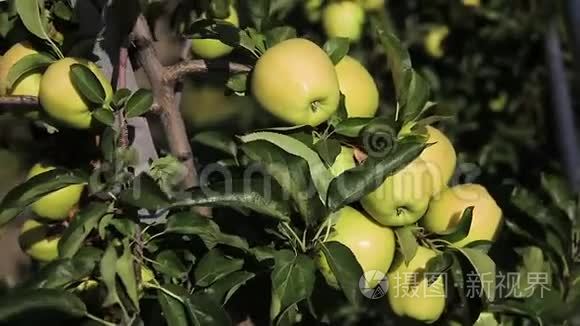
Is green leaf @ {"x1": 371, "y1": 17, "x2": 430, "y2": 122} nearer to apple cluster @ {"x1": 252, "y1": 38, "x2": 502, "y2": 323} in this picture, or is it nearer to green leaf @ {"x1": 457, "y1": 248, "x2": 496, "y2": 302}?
apple cluster @ {"x1": 252, "y1": 38, "x2": 502, "y2": 323}

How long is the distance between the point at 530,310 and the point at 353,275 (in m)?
0.25

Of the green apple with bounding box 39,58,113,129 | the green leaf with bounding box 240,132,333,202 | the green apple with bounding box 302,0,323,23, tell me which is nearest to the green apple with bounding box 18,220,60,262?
the green apple with bounding box 39,58,113,129

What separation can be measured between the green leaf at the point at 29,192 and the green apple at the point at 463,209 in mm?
377

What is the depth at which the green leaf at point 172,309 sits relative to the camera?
875 mm

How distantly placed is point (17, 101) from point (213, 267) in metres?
0.26

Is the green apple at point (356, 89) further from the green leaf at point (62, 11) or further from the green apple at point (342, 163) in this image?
the green leaf at point (62, 11)

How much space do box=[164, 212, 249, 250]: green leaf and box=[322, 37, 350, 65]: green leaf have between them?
0.23 m

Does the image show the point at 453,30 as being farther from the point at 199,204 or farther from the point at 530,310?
the point at 199,204

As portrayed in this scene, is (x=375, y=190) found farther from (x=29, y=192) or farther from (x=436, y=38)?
(x=436, y=38)

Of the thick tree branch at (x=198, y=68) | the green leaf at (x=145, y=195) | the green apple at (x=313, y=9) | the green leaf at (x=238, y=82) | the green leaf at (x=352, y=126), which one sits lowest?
the green apple at (x=313, y=9)

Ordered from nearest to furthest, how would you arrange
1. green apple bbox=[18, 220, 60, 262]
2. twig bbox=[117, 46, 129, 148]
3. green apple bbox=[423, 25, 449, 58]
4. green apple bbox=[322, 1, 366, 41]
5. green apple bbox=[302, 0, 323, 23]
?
twig bbox=[117, 46, 129, 148]
green apple bbox=[18, 220, 60, 262]
green apple bbox=[322, 1, 366, 41]
green apple bbox=[302, 0, 323, 23]
green apple bbox=[423, 25, 449, 58]

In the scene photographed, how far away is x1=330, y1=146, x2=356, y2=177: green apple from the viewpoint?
37.4 inches

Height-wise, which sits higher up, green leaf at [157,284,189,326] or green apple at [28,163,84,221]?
green apple at [28,163,84,221]

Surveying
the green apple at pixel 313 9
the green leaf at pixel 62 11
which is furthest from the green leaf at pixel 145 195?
the green apple at pixel 313 9
